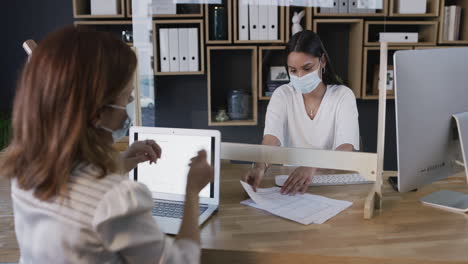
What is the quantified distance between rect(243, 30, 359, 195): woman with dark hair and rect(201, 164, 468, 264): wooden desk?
230mm

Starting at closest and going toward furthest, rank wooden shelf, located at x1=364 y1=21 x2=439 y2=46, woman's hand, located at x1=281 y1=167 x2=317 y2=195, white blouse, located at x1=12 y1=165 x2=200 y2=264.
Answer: white blouse, located at x1=12 y1=165 x2=200 y2=264 → woman's hand, located at x1=281 y1=167 x2=317 y2=195 → wooden shelf, located at x1=364 y1=21 x2=439 y2=46

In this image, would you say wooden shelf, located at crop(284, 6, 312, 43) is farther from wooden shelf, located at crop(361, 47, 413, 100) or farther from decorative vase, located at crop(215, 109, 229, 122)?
decorative vase, located at crop(215, 109, 229, 122)

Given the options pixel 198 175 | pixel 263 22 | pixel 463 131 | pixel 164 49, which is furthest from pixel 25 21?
pixel 463 131

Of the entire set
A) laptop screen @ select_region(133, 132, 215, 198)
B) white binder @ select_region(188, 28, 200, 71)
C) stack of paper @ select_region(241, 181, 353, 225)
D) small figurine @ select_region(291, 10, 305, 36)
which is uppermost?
small figurine @ select_region(291, 10, 305, 36)

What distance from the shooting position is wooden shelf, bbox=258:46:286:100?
5.63ft

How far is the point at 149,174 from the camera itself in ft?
5.03

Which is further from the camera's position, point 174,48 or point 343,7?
point 174,48

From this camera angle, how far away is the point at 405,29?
5.85 feet

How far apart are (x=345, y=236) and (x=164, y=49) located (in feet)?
3.62

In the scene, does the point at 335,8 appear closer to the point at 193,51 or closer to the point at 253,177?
the point at 193,51

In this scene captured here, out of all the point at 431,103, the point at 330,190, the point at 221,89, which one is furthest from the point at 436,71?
the point at 221,89

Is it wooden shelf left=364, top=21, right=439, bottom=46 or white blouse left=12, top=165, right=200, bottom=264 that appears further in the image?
wooden shelf left=364, top=21, right=439, bottom=46

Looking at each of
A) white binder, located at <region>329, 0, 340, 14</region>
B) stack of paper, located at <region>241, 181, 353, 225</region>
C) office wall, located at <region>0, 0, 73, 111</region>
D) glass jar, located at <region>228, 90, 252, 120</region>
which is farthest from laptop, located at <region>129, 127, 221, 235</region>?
office wall, located at <region>0, 0, 73, 111</region>

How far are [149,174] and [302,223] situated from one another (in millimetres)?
577
